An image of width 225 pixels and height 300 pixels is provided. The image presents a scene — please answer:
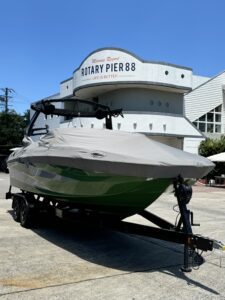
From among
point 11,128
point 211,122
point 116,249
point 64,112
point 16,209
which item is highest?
point 11,128

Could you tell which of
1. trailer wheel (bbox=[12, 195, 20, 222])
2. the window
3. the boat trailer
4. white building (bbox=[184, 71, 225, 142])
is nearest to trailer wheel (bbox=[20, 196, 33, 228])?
the boat trailer

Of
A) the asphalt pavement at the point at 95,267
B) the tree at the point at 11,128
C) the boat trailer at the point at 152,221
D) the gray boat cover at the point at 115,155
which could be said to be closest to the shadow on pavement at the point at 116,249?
the asphalt pavement at the point at 95,267

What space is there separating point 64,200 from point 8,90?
234 ft

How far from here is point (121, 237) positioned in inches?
Result: 326

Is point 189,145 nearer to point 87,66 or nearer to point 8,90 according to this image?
point 87,66

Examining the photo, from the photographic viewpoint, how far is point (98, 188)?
6.25 metres

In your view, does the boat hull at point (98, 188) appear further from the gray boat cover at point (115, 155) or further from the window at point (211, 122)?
the window at point (211, 122)

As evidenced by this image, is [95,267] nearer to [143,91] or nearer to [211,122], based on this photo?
[143,91]

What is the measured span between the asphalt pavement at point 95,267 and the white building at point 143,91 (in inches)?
994

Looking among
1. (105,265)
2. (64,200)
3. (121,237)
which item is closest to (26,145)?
(64,200)

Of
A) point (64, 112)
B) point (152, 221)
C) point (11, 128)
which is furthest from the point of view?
point (11, 128)

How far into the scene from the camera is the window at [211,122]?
39062 millimetres

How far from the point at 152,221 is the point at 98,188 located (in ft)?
5.55

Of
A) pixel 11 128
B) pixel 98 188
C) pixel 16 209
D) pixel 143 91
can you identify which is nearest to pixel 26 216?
pixel 16 209
